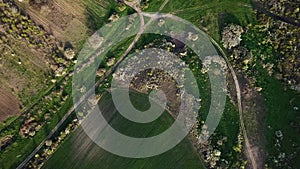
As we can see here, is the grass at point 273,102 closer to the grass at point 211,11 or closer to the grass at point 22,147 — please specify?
the grass at point 211,11

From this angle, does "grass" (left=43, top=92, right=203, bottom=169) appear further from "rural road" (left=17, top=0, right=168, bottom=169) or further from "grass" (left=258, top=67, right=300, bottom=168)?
"grass" (left=258, top=67, right=300, bottom=168)

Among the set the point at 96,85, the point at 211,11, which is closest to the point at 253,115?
the point at 211,11

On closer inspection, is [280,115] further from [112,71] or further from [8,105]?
[8,105]

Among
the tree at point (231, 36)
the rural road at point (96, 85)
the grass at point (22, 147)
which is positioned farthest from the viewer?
the tree at point (231, 36)

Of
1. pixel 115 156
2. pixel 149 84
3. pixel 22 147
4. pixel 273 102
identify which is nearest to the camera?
pixel 22 147

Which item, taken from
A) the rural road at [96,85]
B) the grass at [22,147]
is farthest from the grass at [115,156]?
the grass at [22,147]

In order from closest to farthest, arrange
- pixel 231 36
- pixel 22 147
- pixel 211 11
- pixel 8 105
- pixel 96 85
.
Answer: pixel 22 147 < pixel 8 105 < pixel 96 85 < pixel 231 36 < pixel 211 11
